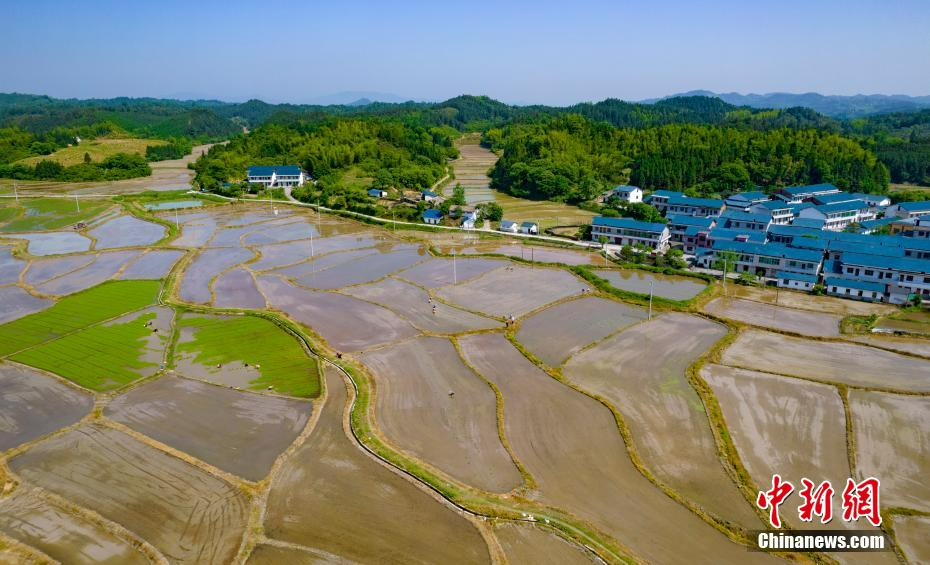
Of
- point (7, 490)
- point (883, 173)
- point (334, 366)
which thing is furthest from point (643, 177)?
point (7, 490)

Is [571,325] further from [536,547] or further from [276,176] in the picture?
[276,176]

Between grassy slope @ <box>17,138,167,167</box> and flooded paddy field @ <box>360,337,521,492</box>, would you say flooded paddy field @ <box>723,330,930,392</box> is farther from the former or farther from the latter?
grassy slope @ <box>17,138,167,167</box>

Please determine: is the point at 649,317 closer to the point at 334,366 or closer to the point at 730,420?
the point at 730,420

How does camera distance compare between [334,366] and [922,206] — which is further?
[922,206]

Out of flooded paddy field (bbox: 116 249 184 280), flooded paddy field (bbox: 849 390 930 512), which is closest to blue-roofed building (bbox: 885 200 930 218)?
flooded paddy field (bbox: 849 390 930 512)

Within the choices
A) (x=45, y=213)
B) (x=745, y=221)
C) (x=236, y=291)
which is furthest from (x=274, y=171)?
(x=745, y=221)

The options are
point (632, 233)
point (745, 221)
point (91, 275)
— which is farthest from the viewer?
point (745, 221)

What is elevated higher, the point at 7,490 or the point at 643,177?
the point at 643,177
